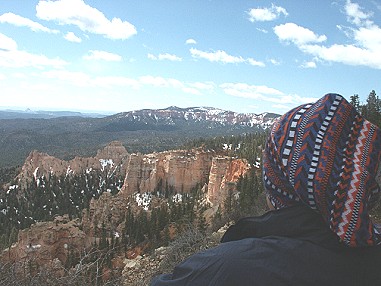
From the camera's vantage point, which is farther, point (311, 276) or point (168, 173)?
point (168, 173)

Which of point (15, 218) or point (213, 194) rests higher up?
point (213, 194)

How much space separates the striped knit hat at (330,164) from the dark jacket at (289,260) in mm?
57

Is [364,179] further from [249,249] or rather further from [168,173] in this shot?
[168,173]

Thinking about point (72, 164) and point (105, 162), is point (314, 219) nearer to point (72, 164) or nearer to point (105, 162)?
point (72, 164)

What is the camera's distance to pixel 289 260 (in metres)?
1.11

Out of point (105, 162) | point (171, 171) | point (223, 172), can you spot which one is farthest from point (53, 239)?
point (105, 162)

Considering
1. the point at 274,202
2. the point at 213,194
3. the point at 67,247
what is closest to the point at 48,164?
the point at 213,194

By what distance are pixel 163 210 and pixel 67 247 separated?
361 inches

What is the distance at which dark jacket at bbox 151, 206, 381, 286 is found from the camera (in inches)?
42.4

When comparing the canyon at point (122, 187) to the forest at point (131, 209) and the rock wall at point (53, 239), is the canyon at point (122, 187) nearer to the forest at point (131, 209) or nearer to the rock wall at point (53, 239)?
the rock wall at point (53, 239)

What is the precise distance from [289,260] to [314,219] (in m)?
0.20

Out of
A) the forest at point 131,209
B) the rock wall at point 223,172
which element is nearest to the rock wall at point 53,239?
the forest at point 131,209

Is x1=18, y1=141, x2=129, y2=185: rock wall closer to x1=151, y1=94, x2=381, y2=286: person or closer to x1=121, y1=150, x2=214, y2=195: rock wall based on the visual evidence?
x1=121, y1=150, x2=214, y2=195: rock wall

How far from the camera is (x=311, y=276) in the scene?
3.61 feet
